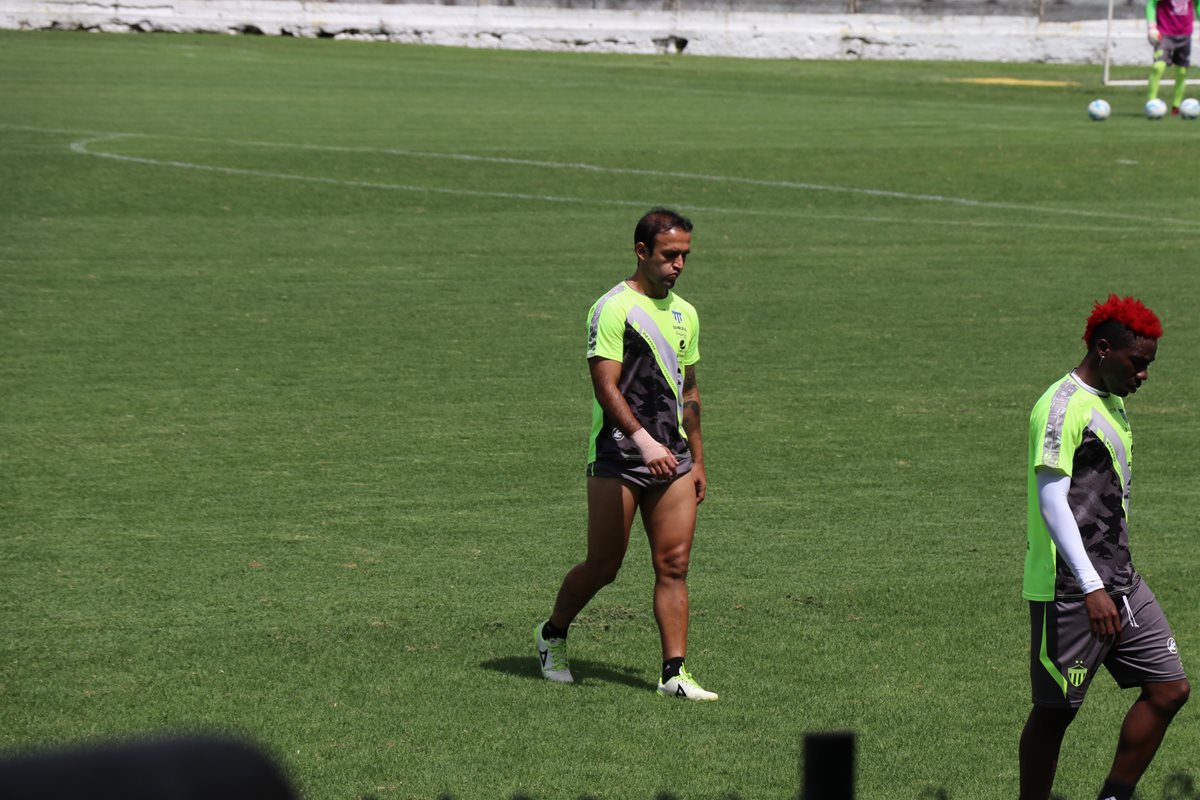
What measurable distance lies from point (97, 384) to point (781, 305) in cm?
676

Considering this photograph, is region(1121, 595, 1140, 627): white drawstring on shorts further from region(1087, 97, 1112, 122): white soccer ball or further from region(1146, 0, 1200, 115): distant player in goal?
region(1146, 0, 1200, 115): distant player in goal

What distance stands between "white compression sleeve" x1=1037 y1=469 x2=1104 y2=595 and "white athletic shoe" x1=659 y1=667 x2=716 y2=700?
199cm

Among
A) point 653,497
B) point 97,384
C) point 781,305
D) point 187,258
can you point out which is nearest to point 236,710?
point 653,497

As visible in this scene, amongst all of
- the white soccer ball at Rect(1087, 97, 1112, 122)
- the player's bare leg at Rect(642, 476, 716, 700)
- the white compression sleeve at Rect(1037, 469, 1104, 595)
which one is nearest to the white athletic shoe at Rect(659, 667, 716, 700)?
the player's bare leg at Rect(642, 476, 716, 700)

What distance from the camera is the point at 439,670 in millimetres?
7523

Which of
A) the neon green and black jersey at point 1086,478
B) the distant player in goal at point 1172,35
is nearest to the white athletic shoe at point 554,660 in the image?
the neon green and black jersey at point 1086,478

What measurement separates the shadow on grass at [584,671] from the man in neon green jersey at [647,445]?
14cm

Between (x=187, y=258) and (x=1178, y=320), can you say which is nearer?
(x=1178, y=320)

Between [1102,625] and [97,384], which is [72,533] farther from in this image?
[1102,625]

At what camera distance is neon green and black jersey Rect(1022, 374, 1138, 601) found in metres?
5.66

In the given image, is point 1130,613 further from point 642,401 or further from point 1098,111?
point 1098,111

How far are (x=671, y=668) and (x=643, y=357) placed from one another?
130cm

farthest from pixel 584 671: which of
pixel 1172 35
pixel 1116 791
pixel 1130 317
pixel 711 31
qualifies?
pixel 711 31

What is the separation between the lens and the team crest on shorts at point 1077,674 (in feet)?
18.6
